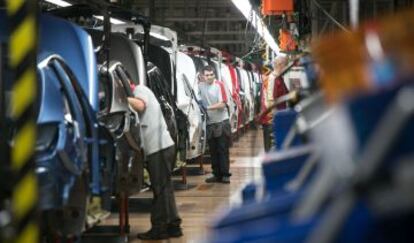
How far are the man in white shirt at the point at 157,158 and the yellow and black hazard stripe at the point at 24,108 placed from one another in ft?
16.0

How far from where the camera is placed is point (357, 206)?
1893 mm

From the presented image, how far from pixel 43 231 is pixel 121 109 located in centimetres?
219

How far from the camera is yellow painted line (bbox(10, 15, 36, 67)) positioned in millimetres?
3182

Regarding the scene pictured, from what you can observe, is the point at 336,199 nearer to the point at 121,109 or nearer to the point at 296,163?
the point at 296,163

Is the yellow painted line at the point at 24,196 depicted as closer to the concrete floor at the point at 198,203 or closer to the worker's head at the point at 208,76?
the concrete floor at the point at 198,203

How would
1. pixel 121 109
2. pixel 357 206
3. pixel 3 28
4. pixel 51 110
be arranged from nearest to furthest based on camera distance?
pixel 357 206 → pixel 51 110 → pixel 3 28 → pixel 121 109

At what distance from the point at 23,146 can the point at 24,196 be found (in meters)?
0.20

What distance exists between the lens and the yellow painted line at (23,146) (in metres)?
3.16

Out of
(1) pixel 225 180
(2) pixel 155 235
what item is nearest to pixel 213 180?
(1) pixel 225 180

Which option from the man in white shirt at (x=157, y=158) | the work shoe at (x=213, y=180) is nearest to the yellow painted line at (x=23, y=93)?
the man in white shirt at (x=157, y=158)

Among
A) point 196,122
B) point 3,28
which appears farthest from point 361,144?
point 196,122

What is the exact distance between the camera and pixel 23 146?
3.17 metres

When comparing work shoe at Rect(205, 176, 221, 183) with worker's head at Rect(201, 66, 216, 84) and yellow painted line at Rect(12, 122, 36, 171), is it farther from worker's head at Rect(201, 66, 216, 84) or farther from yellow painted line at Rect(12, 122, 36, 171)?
yellow painted line at Rect(12, 122, 36, 171)

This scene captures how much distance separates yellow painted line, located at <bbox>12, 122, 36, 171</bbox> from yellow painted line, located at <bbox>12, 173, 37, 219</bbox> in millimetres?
64
